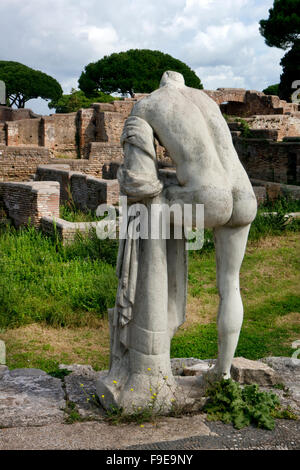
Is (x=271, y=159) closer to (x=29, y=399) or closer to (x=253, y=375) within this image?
(x=253, y=375)

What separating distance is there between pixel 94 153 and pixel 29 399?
12015 mm

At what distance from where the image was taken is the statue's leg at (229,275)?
11.4ft

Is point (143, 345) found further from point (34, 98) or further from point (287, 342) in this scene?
point (34, 98)

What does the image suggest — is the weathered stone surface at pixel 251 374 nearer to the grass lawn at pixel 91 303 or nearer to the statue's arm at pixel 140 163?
the statue's arm at pixel 140 163

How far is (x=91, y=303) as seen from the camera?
21.1 ft

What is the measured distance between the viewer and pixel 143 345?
11.2 feet

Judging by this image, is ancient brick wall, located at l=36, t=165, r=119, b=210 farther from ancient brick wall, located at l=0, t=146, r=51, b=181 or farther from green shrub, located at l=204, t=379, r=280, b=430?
green shrub, located at l=204, t=379, r=280, b=430

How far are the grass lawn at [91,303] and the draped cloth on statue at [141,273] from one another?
6.49 feet

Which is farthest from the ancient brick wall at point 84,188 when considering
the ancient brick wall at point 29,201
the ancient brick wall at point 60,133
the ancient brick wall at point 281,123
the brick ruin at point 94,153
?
the ancient brick wall at point 281,123

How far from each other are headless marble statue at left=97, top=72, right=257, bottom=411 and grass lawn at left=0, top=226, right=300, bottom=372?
1957 mm

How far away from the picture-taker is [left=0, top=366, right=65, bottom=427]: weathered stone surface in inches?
134

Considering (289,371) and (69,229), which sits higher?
(69,229)

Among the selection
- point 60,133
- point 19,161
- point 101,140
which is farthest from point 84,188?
point 60,133

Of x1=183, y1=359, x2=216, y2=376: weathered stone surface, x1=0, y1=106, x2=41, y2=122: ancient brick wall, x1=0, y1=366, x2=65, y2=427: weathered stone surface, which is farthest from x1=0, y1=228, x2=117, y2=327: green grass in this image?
x1=0, y1=106, x2=41, y2=122: ancient brick wall
